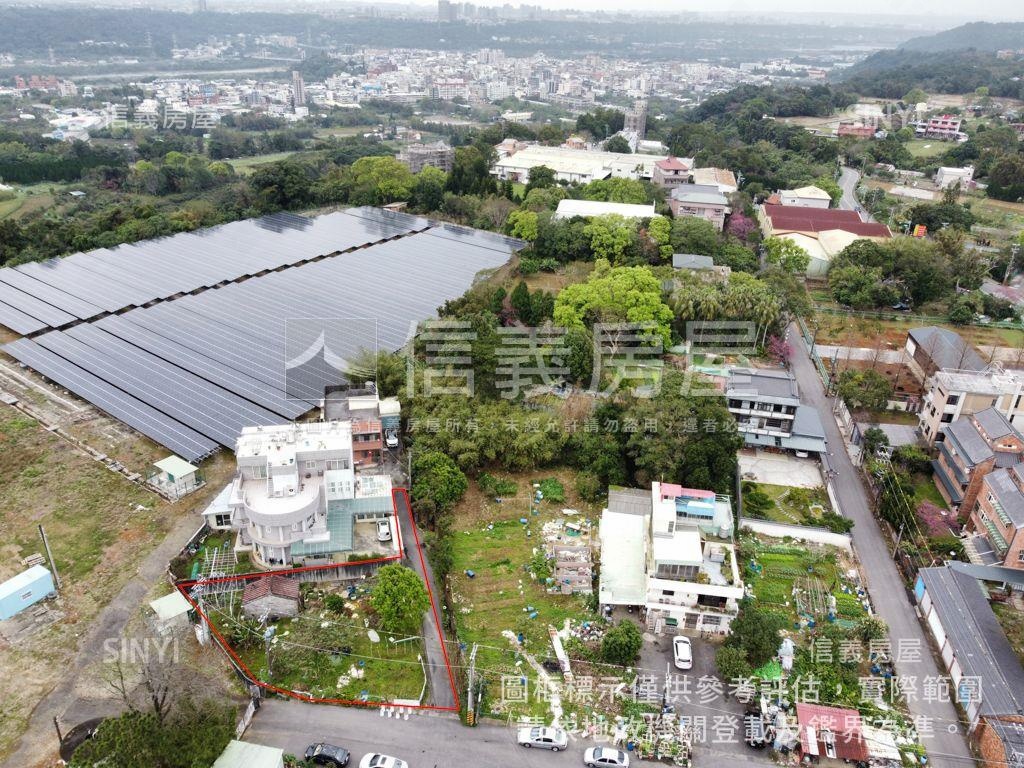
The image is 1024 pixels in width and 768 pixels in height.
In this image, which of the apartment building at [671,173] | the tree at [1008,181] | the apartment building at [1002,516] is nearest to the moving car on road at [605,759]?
the apartment building at [1002,516]

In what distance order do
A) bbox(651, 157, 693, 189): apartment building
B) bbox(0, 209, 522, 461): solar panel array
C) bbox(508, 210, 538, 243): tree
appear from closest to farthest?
bbox(0, 209, 522, 461): solar panel array
bbox(508, 210, 538, 243): tree
bbox(651, 157, 693, 189): apartment building

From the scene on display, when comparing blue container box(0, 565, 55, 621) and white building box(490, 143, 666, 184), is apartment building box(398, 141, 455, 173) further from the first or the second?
blue container box(0, 565, 55, 621)

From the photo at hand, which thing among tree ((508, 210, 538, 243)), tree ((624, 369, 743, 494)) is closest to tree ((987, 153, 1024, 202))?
tree ((508, 210, 538, 243))

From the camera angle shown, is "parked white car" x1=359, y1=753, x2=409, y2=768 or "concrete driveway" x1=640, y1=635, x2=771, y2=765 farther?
"concrete driveway" x1=640, y1=635, x2=771, y2=765

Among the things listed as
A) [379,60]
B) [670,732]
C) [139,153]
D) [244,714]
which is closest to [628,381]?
[670,732]

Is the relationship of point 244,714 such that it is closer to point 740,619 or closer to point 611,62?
point 740,619

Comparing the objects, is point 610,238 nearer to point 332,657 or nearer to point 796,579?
point 796,579

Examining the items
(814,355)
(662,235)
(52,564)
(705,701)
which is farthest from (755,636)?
(662,235)
